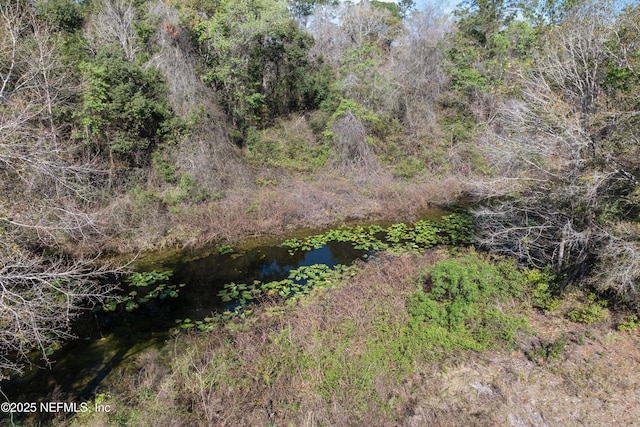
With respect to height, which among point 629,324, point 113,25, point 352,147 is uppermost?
point 113,25

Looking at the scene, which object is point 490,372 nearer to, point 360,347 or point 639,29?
point 360,347

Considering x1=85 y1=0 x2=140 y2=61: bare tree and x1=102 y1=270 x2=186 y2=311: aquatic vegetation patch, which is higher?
x1=85 y1=0 x2=140 y2=61: bare tree

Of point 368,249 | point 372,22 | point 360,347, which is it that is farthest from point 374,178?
point 372,22

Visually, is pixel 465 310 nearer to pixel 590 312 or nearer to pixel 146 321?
pixel 590 312

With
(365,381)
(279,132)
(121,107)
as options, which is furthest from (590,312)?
(279,132)

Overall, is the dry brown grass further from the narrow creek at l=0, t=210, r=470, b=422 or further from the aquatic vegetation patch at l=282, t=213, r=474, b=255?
the aquatic vegetation patch at l=282, t=213, r=474, b=255

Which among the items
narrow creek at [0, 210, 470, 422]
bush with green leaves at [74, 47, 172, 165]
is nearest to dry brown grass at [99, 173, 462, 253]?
narrow creek at [0, 210, 470, 422]

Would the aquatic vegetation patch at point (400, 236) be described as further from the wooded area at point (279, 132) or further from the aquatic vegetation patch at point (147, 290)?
the aquatic vegetation patch at point (147, 290)
